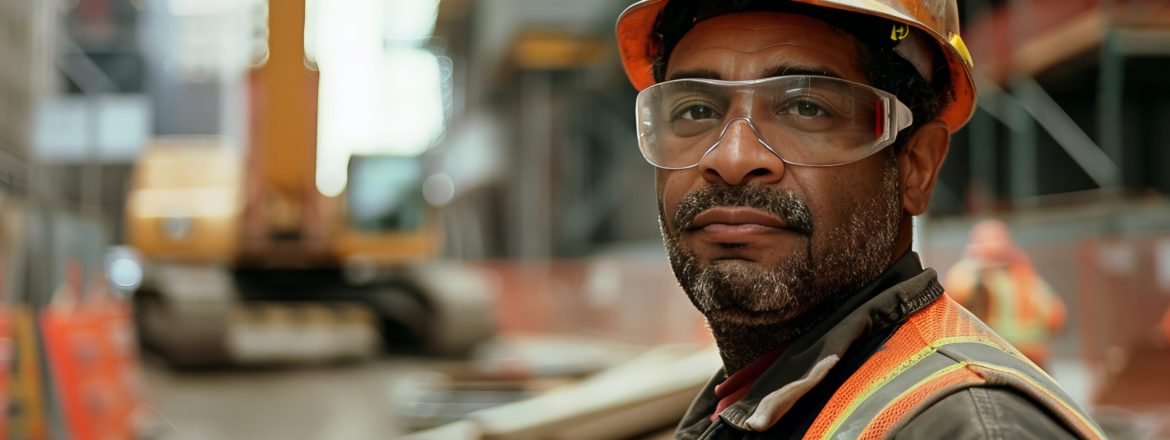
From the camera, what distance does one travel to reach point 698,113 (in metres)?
1.98

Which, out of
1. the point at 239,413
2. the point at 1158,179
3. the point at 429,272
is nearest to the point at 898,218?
the point at 239,413

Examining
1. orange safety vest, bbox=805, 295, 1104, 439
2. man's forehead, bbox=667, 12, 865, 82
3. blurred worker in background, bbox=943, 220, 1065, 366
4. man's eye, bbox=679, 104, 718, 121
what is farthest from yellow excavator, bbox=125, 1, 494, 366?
orange safety vest, bbox=805, 295, 1104, 439

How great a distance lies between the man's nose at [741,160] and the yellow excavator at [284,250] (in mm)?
11904

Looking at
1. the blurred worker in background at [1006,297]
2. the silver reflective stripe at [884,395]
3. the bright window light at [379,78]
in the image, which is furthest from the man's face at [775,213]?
the bright window light at [379,78]

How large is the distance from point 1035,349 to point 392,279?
10.8 metres

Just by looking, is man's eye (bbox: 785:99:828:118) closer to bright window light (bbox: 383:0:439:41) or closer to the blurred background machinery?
the blurred background machinery

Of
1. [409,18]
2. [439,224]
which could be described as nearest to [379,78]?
[409,18]

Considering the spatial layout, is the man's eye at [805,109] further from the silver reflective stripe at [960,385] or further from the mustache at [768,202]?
the silver reflective stripe at [960,385]

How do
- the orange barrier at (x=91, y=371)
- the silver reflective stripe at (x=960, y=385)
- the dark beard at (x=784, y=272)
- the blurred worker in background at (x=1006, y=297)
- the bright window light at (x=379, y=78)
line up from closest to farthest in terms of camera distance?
1. the silver reflective stripe at (x=960, y=385)
2. the dark beard at (x=784, y=272)
3. the orange barrier at (x=91, y=371)
4. the blurred worker in background at (x=1006, y=297)
5. the bright window light at (x=379, y=78)

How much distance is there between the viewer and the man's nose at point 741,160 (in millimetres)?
1806

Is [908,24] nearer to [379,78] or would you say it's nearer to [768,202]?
[768,202]

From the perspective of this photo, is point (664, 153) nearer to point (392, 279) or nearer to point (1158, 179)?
point (392, 279)

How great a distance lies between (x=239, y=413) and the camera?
33.0 feet

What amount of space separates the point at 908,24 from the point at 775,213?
1.36 feet
